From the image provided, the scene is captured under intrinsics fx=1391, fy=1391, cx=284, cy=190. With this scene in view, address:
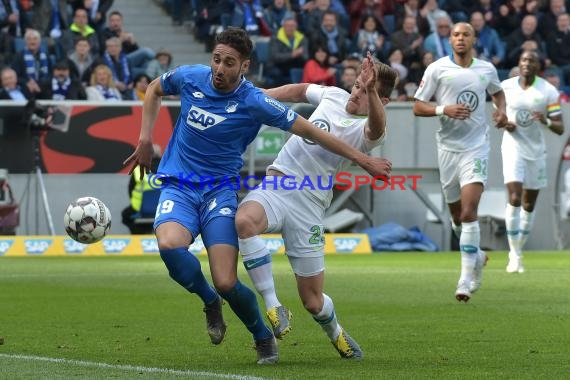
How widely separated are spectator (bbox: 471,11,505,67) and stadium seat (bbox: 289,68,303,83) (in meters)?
3.94

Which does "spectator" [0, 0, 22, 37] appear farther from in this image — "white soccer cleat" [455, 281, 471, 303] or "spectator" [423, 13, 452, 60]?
"white soccer cleat" [455, 281, 471, 303]

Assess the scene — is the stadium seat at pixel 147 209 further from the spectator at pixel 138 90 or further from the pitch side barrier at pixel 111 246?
the spectator at pixel 138 90

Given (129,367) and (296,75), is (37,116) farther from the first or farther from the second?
(129,367)

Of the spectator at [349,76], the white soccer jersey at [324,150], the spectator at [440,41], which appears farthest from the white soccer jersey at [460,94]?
the spectator at [440,41]

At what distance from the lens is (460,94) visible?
13.4 metres

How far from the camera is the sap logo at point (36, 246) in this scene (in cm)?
2162

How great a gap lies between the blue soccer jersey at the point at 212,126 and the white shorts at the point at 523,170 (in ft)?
29.4

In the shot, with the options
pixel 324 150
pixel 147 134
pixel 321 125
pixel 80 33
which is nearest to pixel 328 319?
pixel 324 150

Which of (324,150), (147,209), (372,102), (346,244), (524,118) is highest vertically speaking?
(372,102)

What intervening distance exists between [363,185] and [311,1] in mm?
5111

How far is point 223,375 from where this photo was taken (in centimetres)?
739

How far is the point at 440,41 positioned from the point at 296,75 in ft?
10.2

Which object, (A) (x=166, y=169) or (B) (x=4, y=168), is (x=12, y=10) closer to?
(B) (x=4, y=168)

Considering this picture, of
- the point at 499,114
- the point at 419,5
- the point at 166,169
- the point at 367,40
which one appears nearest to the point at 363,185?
the point at 367,40
